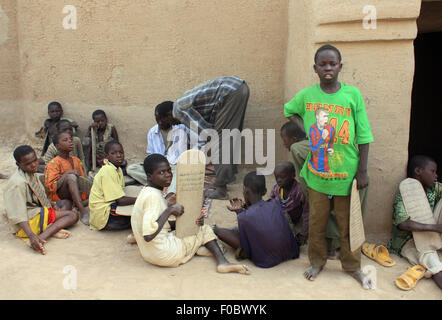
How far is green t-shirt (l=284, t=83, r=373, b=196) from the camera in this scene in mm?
3041

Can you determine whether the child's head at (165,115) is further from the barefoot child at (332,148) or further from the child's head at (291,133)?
the barefoot child at (332,148)

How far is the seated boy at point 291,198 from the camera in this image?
12.1 feet

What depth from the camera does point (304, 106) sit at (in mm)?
3242

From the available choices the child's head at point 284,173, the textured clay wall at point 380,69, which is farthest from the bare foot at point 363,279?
the child's head at point 284,173

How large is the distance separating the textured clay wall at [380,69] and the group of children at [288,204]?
0.18m

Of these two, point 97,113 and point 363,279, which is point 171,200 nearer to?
point 363,279

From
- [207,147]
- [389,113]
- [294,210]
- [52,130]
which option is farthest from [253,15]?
[52,130]

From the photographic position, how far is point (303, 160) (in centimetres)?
370

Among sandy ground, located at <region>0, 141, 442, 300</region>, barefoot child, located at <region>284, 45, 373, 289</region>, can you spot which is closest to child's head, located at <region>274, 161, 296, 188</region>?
barefoot child, located at <region>284, 45, 373, 289</region>

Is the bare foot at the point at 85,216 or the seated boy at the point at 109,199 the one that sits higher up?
the seated boy at the point at 109,199

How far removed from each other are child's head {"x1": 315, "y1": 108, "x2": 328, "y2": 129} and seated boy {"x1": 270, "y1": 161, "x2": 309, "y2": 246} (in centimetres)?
66

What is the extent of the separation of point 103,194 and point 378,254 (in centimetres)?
243

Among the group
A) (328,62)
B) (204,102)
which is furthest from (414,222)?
(204,102)
